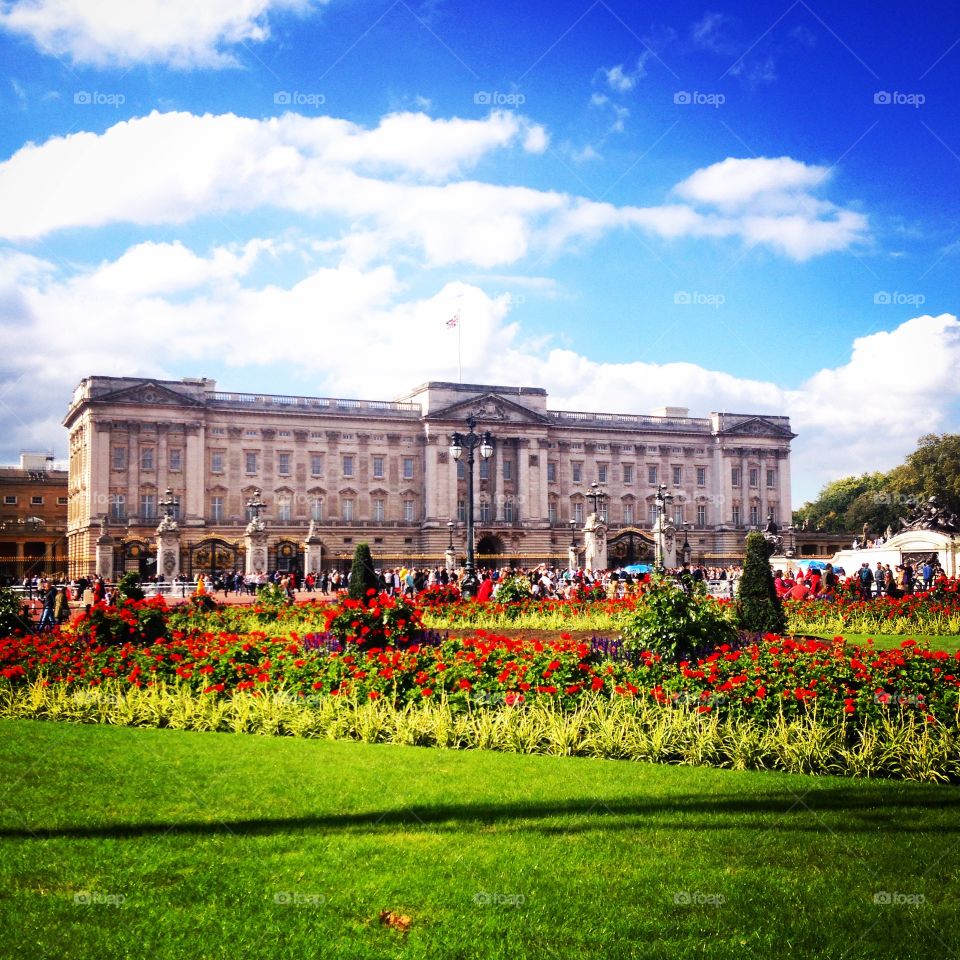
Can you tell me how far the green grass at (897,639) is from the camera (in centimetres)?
1880

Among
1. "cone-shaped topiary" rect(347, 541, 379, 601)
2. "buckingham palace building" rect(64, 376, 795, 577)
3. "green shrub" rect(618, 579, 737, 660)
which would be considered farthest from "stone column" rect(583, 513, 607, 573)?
"green shrub" rect(618, 579, 737, 660)

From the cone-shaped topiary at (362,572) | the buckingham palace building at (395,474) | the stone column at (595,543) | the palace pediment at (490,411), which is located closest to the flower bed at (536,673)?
the cone-shaped topiary at (362,572)

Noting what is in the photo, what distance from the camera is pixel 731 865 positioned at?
618 cm

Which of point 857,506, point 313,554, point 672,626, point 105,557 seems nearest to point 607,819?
point 672,626

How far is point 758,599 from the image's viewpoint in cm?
1933

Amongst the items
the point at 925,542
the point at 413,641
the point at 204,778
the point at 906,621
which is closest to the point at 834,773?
the point at 204,778

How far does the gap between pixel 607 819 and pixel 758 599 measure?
43.0ft

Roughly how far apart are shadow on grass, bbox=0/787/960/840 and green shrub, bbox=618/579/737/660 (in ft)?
15.0

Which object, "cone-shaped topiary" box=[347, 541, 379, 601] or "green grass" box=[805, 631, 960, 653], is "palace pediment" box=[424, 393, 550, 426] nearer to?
"cone-shaped topiary" box=[347, 541, 379, 601]

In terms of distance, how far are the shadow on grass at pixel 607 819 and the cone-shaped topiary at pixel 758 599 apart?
448 inches

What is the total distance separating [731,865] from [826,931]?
90cm

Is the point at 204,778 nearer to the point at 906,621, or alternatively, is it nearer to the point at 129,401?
the point at 906,621

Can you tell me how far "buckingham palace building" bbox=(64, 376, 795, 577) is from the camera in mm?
67125

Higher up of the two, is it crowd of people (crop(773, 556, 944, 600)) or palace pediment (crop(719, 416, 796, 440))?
palace pediment (crop(719, 416, 796, 440))
